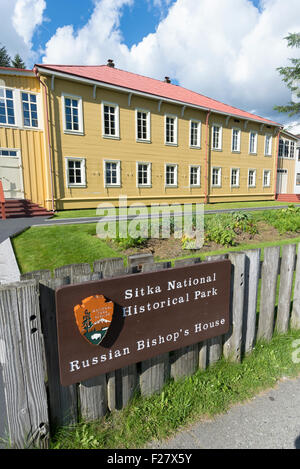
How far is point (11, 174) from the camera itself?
16.8 m

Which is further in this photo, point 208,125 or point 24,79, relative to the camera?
point 208,125

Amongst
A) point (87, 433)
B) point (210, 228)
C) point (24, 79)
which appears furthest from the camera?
point (24, 79)

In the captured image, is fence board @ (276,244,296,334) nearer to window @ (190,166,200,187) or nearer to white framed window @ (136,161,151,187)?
white framed window @ (136,161,151,187)

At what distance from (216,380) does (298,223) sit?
9514 millimetres

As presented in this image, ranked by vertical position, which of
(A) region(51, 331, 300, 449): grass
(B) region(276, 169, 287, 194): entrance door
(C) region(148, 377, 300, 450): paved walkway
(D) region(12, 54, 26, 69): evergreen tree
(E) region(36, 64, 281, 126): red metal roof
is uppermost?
(D) region(12, 54, 26, 69): evergreen tree

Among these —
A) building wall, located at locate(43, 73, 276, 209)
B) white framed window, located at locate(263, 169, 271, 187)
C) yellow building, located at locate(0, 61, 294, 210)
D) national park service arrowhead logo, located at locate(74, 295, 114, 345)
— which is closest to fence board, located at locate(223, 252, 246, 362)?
national park service arrowhead logo, located at locate(74, 295, 114, 345)

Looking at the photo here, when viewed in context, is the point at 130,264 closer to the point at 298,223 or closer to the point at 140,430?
the point at 140,430

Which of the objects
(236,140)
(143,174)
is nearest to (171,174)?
(143,174)

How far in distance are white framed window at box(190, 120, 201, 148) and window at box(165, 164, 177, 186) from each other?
2.83 m

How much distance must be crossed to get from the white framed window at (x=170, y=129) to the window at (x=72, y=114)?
7.40 meters

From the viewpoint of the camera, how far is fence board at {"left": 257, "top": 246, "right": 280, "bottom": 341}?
3.14 m

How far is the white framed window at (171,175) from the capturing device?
22469 millimetres
